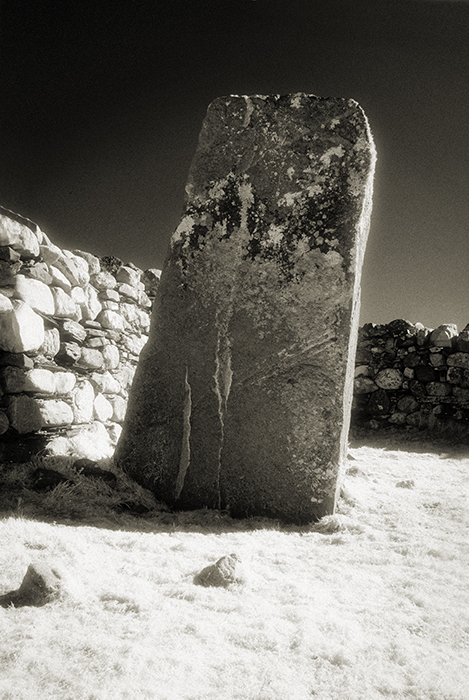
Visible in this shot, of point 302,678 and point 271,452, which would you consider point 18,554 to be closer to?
point 302,678

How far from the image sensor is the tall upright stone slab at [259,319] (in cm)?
232

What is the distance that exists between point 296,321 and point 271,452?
660 millimetres

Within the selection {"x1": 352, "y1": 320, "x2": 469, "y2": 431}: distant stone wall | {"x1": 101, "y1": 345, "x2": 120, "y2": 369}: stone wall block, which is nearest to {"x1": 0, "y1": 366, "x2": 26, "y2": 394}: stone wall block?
{"x1": 101, "y1": 345, "x2": 120, "y2": 369}: stone wall block

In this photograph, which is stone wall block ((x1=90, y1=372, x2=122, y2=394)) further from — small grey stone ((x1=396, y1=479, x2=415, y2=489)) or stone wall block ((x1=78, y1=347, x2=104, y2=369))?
small grey stone ((x1=396, y1=479, x2=415, y2=489))

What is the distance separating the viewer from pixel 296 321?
238 centimetres

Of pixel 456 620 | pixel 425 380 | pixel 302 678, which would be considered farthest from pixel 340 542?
pixel 425 380

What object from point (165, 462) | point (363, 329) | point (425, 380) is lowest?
point (165, 462)

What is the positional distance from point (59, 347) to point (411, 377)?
13.6ft

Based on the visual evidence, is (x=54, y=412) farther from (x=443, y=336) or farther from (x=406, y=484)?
(x=443, y=336)

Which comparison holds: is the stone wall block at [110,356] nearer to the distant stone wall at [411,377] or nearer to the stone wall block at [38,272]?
the stone wall block at [38,272]

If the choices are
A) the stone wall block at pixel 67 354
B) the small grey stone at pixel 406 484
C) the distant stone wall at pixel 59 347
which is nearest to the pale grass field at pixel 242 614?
the small grey stone at pixel 406 484

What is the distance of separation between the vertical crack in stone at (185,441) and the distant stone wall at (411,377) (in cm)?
387

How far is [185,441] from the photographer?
2422 mm

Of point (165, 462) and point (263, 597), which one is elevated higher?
point (165, 462)
